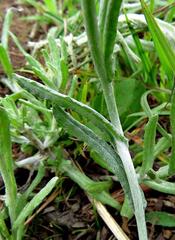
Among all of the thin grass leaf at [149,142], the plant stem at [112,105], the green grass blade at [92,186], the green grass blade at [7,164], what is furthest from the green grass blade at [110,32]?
the green grass blade at [92,186]

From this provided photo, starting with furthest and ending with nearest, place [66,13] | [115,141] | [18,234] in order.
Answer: [66,13]
[18,234]
[115,141]

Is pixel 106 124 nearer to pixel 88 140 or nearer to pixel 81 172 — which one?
pixel 88 140

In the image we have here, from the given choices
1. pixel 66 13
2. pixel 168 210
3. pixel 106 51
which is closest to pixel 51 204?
pixel 168 210

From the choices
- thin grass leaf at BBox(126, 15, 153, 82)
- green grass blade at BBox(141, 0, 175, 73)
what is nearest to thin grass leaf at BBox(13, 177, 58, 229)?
green grass blade at BBox(141, 0, 175, 73)

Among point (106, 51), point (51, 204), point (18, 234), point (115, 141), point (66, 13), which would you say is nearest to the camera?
point (106, 51)

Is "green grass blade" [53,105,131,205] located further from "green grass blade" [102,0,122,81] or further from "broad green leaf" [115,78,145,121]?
"broad green leaf" [115,78,145,121]
